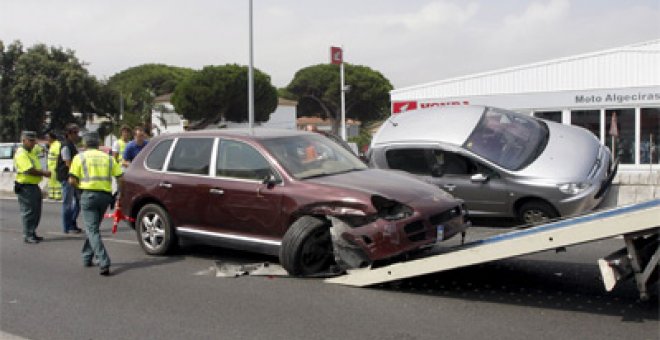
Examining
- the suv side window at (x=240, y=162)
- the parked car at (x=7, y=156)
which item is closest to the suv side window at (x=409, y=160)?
the suv side window at (x=240, y=162)

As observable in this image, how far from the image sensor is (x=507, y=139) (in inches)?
404

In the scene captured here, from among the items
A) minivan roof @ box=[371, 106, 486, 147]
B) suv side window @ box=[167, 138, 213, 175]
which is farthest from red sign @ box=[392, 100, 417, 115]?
suv side window @ box=[167, 138, 213, 175]

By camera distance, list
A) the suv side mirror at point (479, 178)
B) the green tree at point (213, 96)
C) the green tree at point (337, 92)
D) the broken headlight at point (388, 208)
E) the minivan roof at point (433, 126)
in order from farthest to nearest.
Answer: the green tree at point (337, 92)
the green tree at point (213, 96)
the minivan roof at point (433, 126)
the suv side mirror at point (479, 178)
the broken headlight at point (388, 208)

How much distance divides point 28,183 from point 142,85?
7129cm

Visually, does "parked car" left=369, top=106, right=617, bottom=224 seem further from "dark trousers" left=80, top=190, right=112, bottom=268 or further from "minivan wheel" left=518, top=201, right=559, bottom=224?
"dark trousers" left=80, top=190, right=112, bottom=268

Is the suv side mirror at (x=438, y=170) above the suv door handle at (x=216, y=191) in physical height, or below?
above

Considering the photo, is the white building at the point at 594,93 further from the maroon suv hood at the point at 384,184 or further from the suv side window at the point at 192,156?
the suv side window at the point at 192,156

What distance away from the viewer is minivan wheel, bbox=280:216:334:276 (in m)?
6.29

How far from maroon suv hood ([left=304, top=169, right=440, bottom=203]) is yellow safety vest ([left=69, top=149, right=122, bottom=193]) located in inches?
99.7

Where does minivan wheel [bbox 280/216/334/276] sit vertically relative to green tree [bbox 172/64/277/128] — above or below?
below

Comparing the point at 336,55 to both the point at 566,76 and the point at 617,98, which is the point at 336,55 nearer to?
the point at 566,76

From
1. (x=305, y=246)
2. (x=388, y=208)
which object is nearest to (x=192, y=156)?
(x=305, y=246)

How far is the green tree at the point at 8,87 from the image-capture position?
56.6 metres

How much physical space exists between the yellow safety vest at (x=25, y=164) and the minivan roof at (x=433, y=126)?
5.38 meters
